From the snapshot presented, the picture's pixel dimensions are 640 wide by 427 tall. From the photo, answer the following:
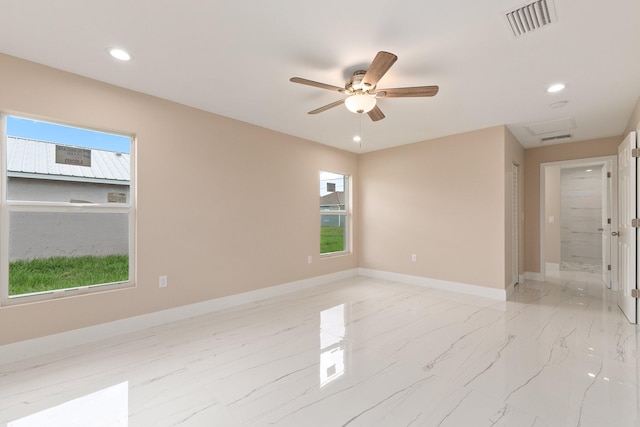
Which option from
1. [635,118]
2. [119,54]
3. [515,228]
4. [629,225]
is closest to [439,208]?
[515,228]

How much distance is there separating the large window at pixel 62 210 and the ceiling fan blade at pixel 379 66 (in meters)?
2.51

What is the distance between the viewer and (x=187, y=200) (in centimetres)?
328

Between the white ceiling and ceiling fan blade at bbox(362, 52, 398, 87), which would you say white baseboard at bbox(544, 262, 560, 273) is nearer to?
the white ceiling

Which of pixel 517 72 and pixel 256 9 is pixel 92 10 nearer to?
pixel 256 9

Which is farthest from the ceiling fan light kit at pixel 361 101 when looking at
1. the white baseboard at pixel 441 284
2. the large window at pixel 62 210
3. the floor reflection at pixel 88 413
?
the white baseboard at pixel 441 284

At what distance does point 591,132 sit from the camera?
14.0ft

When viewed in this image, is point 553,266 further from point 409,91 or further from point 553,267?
point 409,91

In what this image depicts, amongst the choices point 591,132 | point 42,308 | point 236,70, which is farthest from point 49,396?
point 591,132

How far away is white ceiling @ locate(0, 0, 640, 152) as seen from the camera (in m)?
1.77

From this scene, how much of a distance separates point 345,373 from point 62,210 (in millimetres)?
2867

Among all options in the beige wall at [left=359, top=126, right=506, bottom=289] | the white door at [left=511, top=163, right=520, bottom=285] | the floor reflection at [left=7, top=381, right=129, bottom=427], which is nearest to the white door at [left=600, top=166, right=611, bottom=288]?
the white door at [left=511, top=163, right=520, bottom=285]

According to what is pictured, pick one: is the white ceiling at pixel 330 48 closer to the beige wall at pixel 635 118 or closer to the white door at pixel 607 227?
the beige wall at pixel 635 118

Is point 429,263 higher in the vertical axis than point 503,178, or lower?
lower

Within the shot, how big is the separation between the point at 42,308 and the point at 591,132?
7043 mm
